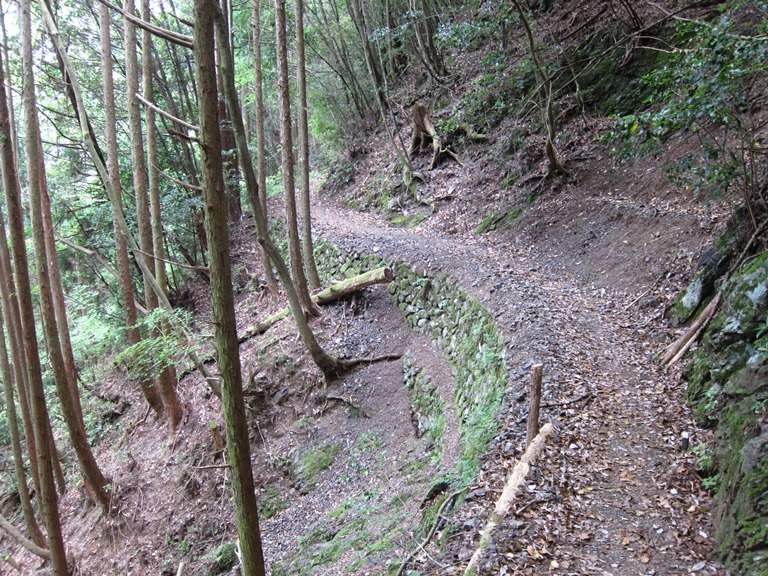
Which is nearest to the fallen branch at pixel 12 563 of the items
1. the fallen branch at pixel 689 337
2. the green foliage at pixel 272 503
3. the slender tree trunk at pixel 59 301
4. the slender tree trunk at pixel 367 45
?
the slender tree trunk at pixel 59 301

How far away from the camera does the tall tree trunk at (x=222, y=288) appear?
9.75 feet

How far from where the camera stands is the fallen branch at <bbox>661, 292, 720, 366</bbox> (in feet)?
20.1

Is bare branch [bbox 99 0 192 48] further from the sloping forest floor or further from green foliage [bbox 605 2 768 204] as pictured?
green foliage [bbox 605 2 768 204]

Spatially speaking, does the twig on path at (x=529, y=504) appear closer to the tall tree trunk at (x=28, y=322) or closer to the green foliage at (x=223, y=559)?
the green foliage at (x=223, y=559)

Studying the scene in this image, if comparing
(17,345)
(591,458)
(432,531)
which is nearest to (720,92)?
(591,458)

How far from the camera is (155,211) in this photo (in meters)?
9.85

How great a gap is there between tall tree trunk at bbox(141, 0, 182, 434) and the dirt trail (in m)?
6.04

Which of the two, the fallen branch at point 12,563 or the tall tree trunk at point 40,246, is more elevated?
the tall tree trunk at point 40,246

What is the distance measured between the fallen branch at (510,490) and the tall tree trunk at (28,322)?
615 cm

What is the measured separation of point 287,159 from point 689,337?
7973 mm

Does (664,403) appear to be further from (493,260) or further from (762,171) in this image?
(493,260)

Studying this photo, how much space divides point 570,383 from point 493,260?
4.88 meters

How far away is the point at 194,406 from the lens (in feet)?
37.3

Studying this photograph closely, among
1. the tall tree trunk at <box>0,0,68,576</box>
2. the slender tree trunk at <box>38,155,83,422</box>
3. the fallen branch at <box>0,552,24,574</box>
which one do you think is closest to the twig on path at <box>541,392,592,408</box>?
the tall tree trunk at <box>0,0,68,576</box>
